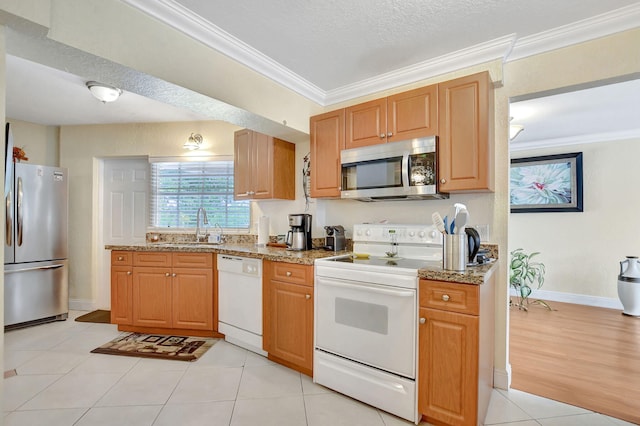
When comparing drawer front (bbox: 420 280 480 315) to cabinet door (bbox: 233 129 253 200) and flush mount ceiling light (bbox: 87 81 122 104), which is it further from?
flush mount ceiling light (bbox: 87 81 122 104)

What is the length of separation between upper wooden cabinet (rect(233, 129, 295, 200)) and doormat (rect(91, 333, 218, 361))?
158 cm

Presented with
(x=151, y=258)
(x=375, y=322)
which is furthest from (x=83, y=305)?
(x=375, y=322)

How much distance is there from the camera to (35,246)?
362cm

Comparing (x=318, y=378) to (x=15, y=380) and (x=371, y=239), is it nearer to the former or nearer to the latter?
(x=371, y=239)

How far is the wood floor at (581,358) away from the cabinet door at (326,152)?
2.13 m

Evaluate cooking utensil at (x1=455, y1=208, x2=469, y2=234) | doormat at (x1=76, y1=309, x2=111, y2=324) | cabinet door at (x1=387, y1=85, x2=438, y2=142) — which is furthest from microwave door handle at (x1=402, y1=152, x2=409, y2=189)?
doormat at (x1=76, y1=309, x2=111, y2=324)

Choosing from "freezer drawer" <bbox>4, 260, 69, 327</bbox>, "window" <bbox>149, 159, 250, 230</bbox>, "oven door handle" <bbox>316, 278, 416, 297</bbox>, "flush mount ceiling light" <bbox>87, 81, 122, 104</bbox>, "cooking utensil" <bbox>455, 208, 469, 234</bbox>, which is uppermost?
"flush mount ceiling light" <bbox>87, 81, 122, 104</bbox>

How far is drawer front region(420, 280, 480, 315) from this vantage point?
1667 mm

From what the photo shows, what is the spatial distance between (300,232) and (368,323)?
125 cm

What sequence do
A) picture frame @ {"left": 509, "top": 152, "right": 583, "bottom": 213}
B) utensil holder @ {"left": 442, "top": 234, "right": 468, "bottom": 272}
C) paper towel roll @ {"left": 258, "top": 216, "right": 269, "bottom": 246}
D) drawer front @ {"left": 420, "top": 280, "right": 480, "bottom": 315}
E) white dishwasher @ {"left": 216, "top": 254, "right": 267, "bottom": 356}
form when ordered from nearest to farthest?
drawer front @ {"left": 420, "top": 280, "right": 480, "bottom": 315}
utensil holder @ {"left": 442, "top": 234, "right": 468, "bottom": 272}
white dishwasher @ {"left": 216, "top": 254, "right": 267, "bottom": 356}
paper towel roll @ {"left": 258, "top": 216, "right": 269, "bottom": 246}
picture frame @ {"left": 509, "top": 152, "right": 583, "bottom": 213}

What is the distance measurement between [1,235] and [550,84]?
336 centimetres

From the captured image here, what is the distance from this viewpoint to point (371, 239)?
2635mm

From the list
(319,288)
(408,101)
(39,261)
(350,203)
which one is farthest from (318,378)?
(39,261)

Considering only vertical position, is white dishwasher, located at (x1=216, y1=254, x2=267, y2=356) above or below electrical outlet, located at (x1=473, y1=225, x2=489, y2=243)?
below
